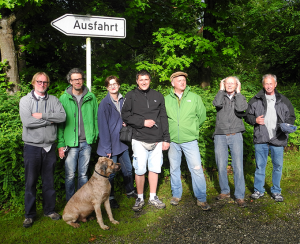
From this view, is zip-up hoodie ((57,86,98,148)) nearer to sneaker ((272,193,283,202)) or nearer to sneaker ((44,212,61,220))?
sneaker ((44,212,61,220))

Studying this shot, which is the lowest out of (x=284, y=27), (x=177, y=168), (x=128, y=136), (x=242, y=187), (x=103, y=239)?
(x=103, y=239)

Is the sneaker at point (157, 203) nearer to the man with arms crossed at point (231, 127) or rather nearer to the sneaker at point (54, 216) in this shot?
the man with arms crossed at point (231, 127)

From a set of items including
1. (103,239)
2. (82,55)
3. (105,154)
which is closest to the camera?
(103,239)

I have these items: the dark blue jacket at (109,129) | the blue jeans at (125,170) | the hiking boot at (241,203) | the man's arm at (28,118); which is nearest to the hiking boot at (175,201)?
the blue jeans at (125,170)

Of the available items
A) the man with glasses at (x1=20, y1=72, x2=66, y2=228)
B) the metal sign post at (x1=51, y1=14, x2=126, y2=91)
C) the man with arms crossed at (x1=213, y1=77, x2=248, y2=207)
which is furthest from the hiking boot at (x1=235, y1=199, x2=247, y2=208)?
the metal sign post at (x1=51, y1=14, x2=126, y2=91)

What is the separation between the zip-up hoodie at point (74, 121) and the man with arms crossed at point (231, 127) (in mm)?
2068

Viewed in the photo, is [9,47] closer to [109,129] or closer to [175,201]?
[109,129]

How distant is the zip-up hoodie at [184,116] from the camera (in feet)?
14.3

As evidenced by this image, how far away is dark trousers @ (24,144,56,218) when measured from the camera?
12.3 feet

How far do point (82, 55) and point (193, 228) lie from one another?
35.6 ft

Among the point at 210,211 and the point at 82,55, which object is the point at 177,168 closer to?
the point at 210,211

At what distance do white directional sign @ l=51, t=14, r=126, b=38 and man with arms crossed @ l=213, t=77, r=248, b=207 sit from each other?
2.01 meters

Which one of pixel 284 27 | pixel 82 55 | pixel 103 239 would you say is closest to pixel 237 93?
pixel 103 239

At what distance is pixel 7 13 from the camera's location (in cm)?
698
